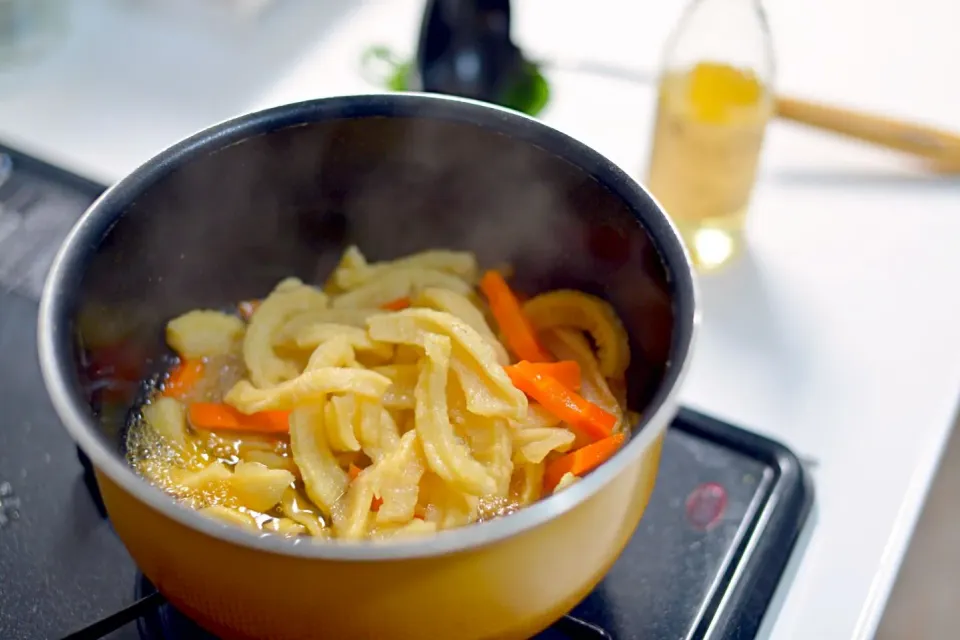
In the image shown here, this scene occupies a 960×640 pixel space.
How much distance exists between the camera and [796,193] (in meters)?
0.93

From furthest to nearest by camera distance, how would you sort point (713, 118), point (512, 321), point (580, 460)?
point (713, 118) < point (512, 321) < point (580, 460)

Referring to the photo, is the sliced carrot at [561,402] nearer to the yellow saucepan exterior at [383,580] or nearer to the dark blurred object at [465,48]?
the yellow saucepan exterior at [383,580]

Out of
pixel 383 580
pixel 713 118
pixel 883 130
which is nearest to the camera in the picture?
pixel 383 580

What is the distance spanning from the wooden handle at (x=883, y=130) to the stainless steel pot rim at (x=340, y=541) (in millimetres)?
441

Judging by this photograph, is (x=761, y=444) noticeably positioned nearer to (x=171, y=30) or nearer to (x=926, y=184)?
(x=926, y=184)

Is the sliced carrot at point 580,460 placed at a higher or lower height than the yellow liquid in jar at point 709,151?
lower

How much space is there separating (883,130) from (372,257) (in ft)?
1.66

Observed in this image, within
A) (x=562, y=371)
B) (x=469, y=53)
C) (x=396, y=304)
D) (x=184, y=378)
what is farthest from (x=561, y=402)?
(x=469, y=53)

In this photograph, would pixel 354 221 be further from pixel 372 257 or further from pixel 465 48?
pixel 465 48

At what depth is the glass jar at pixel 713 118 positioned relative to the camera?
830 mm

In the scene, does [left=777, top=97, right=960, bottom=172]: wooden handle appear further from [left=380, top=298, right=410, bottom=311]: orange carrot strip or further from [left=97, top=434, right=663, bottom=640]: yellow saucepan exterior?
[left=97, top=434, right=663, bottom=640]: yellow saucepan exterior

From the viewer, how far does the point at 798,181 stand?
95 cm

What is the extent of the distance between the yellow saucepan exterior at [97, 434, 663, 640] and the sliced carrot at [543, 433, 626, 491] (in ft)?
0.25

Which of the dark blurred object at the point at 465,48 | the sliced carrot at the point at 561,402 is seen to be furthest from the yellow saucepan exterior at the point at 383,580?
the dark blurred object at the point at 465,48
